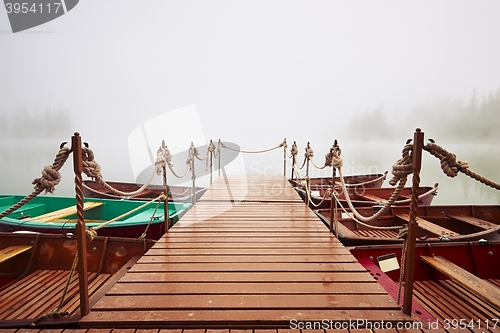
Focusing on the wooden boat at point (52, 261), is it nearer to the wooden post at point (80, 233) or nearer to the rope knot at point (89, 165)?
the wooden post at point (80, 233)

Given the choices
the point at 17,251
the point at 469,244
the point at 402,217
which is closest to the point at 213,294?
the point at 17,251

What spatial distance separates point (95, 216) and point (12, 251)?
371 cm

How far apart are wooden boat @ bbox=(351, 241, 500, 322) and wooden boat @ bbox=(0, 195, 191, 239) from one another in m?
3.69

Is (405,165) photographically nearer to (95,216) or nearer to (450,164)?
(450,164)

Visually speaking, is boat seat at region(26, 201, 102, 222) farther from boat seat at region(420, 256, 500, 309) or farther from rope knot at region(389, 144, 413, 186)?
boat seat at region(420, 256, 500, 309)

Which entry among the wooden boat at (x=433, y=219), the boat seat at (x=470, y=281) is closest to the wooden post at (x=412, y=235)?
the boat seat at (x=470, y=281)

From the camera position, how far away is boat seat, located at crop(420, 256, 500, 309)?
245cm

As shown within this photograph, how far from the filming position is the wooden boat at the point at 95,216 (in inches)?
210

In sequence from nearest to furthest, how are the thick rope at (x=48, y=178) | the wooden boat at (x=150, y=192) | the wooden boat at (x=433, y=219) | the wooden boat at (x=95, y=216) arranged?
the thick rope at (x=48, y=178), the wooden boat at (x=95, y=216), the wooden boat at (x=433, y=219), the wooden boat at (x=150, y=192)

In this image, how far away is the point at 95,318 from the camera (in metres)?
1.83

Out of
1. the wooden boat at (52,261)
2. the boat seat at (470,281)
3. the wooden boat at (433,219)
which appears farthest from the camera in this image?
the wooden boat at (433,219)

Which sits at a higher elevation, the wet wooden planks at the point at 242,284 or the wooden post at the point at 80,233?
the wooden post at the point at 80,233

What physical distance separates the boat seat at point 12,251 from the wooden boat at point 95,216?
2.15ft

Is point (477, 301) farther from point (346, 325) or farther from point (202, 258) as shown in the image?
point (202, 258)
